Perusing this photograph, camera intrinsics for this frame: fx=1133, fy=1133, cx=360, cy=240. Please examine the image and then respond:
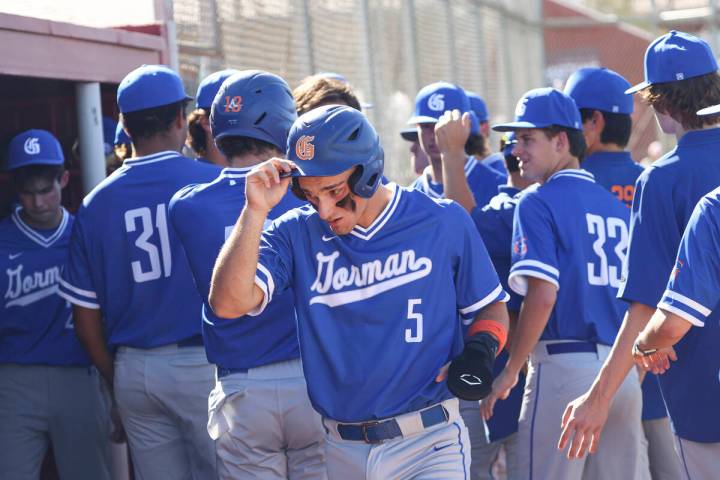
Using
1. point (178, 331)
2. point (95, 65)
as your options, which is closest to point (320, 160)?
point (178, 331)

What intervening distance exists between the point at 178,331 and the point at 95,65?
1.54 metres

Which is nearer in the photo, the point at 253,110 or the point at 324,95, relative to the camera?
the point at 253,110

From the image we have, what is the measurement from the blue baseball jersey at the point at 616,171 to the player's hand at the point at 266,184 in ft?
8.61

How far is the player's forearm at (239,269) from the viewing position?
131 inches

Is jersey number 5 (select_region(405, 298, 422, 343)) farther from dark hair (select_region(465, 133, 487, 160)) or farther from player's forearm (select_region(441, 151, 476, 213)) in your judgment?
dark hair (select_region(465, 133, 487, 160))

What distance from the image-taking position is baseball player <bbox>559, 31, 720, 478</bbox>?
3.66m

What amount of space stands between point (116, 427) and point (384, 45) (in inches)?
220

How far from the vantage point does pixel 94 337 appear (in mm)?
4852

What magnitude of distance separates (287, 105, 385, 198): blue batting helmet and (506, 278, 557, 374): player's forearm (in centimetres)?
134

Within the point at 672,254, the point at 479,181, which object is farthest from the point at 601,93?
the point at 672,254

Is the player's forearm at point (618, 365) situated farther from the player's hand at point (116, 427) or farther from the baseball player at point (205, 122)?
the player's hand at point (116, 427)

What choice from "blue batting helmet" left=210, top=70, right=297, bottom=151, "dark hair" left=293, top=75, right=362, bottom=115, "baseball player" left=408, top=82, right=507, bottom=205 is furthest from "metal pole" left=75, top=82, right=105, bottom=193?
"baseball player" left=408, top=82, right=507, bottom=205

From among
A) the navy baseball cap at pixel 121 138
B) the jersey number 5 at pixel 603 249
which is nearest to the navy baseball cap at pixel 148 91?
Result: the navy baseball cap at pixel 121 138

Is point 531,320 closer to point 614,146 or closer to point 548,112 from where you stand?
point 548,112
